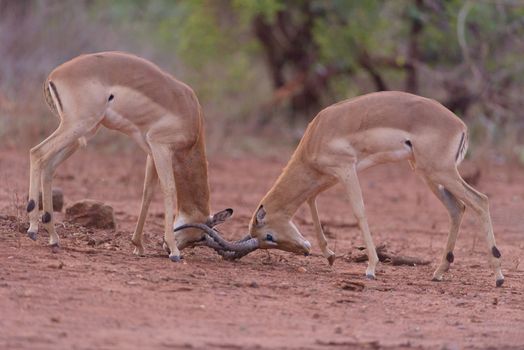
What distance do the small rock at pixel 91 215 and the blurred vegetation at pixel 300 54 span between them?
7.17 m

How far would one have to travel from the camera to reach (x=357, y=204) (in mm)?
8703

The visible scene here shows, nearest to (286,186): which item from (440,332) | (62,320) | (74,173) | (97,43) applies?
(440,332)

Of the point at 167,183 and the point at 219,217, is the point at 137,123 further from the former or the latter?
the point at 219,217

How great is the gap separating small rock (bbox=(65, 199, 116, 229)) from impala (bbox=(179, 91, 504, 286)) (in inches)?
53.3

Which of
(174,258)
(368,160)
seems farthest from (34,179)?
(368,160)

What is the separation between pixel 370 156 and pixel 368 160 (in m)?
0.04

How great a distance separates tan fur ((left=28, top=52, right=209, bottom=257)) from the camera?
26.7 ft

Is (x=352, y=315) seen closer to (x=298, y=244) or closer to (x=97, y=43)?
(x=298, y=244)

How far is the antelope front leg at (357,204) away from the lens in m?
8.52

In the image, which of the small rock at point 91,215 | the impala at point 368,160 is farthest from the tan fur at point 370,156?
the small rock at point 91,215

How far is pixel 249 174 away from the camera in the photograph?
15891 mm

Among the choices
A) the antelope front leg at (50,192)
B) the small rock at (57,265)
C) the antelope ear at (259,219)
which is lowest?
the small rock at (57,265)

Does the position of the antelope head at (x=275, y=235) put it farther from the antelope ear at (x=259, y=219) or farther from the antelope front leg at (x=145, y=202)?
the antelope front leg at (x=145, y=202)

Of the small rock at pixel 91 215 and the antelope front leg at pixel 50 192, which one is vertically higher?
the antelope front leg at pixel 50 192
